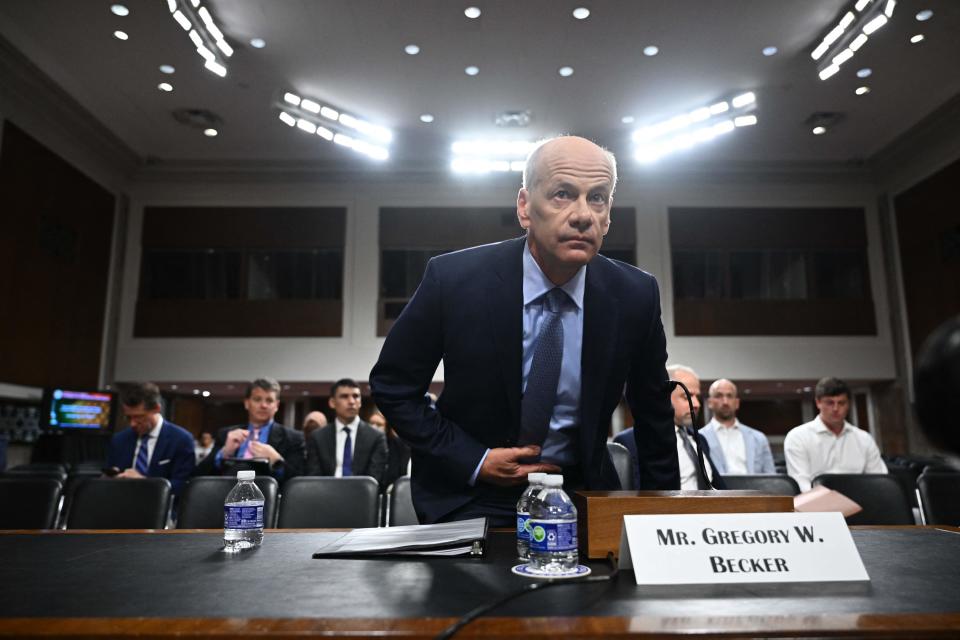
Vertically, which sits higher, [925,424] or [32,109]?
[32,109]

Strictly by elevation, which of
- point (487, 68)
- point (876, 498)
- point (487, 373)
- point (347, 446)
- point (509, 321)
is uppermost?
point (487, 68)

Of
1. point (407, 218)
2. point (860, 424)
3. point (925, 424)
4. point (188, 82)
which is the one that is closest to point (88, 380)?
point (188, 82)

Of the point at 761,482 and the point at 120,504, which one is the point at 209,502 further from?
the point at 761,482

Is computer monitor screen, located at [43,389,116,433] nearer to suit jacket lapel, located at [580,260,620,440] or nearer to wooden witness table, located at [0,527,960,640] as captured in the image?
wooden witness table, located at [0,527,960,640]

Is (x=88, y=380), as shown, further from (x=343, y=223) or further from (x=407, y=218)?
(x=407, y=218)

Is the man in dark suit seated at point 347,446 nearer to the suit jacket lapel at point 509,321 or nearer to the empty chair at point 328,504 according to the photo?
the empty chair at point 328,504

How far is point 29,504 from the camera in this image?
2.78 metres

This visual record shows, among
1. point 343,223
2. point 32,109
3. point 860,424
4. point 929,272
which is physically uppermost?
point 32,109

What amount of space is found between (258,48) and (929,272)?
364 inches

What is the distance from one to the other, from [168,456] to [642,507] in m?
4.01

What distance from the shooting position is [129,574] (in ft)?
3.39

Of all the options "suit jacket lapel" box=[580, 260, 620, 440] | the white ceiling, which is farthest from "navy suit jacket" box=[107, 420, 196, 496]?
the white ceiling

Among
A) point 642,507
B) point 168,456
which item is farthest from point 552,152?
point 168,456

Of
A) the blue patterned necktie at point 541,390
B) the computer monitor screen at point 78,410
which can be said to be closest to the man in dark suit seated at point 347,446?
the blue patterned necktie at point 541,390
